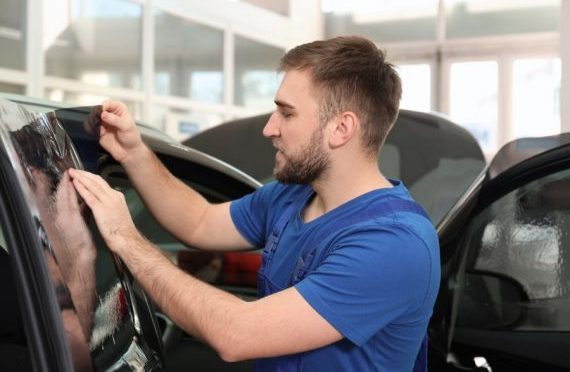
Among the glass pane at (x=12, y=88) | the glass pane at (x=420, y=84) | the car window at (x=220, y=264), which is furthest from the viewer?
the glass pane at (x=420, y=84)

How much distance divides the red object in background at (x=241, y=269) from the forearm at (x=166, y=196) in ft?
1.51

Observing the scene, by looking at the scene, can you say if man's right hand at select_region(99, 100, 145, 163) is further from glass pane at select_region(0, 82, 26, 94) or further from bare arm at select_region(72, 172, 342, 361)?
glass pane at select_region(0, 82, 26, 94)

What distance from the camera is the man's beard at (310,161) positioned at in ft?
5.77

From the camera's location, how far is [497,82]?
13.4 m

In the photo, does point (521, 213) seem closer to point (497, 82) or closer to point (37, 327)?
point (37, 327)

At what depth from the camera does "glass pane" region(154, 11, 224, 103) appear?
34.4ft

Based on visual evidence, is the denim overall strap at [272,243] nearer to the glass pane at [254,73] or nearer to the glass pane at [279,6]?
the glass pane at [254,73]

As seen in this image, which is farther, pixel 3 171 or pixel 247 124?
pixel 247 124

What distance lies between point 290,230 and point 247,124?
104 inches

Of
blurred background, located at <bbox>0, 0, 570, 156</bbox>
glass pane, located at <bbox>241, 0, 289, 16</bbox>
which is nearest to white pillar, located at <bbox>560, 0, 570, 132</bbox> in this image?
blurred background, located at <bbox>0, 0, 570, 156</bbox>

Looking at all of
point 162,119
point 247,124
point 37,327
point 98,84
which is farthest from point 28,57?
point 37,327

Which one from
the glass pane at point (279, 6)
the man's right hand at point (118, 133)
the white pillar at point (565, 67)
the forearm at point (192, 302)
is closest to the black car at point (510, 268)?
→ the forearm at point (192, 302)

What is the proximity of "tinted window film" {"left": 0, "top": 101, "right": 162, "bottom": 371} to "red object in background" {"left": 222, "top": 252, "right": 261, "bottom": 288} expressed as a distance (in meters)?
1.03

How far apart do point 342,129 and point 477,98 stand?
12355 mm
